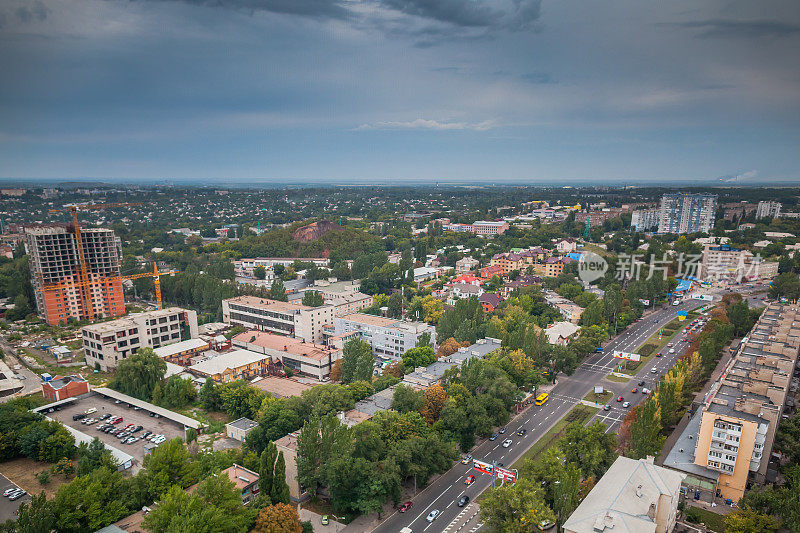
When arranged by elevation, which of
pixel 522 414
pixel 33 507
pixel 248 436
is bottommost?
pixel 522 414

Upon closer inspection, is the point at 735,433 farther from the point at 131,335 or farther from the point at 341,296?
the point at 131,335

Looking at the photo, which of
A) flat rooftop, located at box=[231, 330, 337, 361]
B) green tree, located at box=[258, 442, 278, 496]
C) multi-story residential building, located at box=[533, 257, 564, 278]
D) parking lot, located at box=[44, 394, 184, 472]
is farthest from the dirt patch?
multi-story residential building, located at box=[533, 257, 564, 278]

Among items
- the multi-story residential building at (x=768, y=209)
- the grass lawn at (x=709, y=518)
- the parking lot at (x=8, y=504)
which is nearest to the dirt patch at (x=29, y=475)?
the parking lot at (x=8, y=504)

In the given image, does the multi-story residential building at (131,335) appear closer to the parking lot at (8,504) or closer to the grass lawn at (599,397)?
the parking lot at (8,504)

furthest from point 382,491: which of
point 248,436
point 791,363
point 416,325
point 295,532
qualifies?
point 791,363

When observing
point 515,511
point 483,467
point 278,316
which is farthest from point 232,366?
point 515,511

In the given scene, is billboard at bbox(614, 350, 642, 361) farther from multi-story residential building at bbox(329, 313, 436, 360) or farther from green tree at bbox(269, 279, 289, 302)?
green tree at bbox(269, 279, 289, 302)

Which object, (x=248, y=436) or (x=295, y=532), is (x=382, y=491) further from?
(x=248, y=436)
